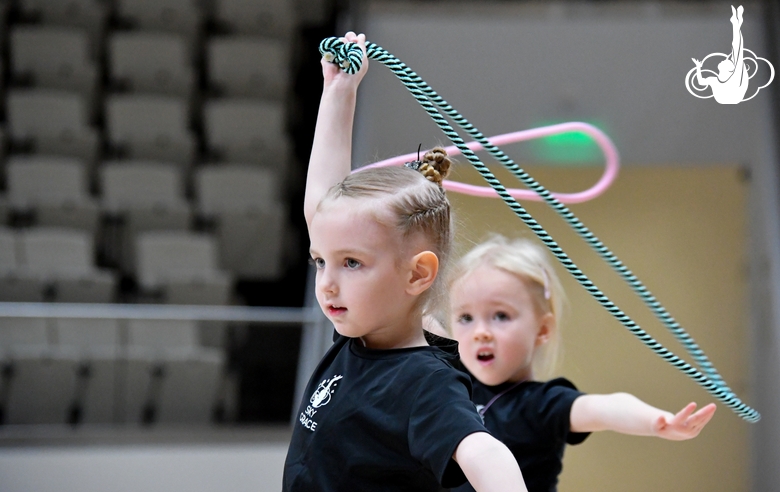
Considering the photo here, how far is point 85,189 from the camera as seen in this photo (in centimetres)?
507

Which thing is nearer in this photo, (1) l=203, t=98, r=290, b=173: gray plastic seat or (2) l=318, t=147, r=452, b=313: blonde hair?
(2) l=318, t=147, r=452, b=313: blonde hair

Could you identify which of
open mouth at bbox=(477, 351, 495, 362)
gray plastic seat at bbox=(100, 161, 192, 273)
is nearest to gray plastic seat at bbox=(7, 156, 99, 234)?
gray plastic seat at bbox=(100, 161, 192, 273)

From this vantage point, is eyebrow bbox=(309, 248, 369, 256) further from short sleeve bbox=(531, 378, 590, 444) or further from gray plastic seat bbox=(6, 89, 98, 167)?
gray plastic seat bbox=(6, 89, 98, 167)

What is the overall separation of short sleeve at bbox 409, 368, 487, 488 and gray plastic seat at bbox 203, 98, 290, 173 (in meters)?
4.43

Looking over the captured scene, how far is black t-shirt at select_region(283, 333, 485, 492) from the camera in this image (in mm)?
1021

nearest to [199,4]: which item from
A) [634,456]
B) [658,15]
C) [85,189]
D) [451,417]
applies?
[85,189]

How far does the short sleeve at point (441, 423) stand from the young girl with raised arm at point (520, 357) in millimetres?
502

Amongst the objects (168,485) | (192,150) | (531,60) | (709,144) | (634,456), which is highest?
(531,60)

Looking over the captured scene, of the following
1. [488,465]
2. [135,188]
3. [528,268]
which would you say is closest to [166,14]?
[135,188]

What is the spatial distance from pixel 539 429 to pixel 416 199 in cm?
63

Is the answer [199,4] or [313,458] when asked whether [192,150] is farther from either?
[313,458]

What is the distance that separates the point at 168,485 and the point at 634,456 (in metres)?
2.48

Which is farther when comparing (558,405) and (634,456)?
(634,456)

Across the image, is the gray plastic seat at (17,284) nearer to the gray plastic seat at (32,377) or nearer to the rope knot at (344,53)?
the gray plastic seat at (32,377)
